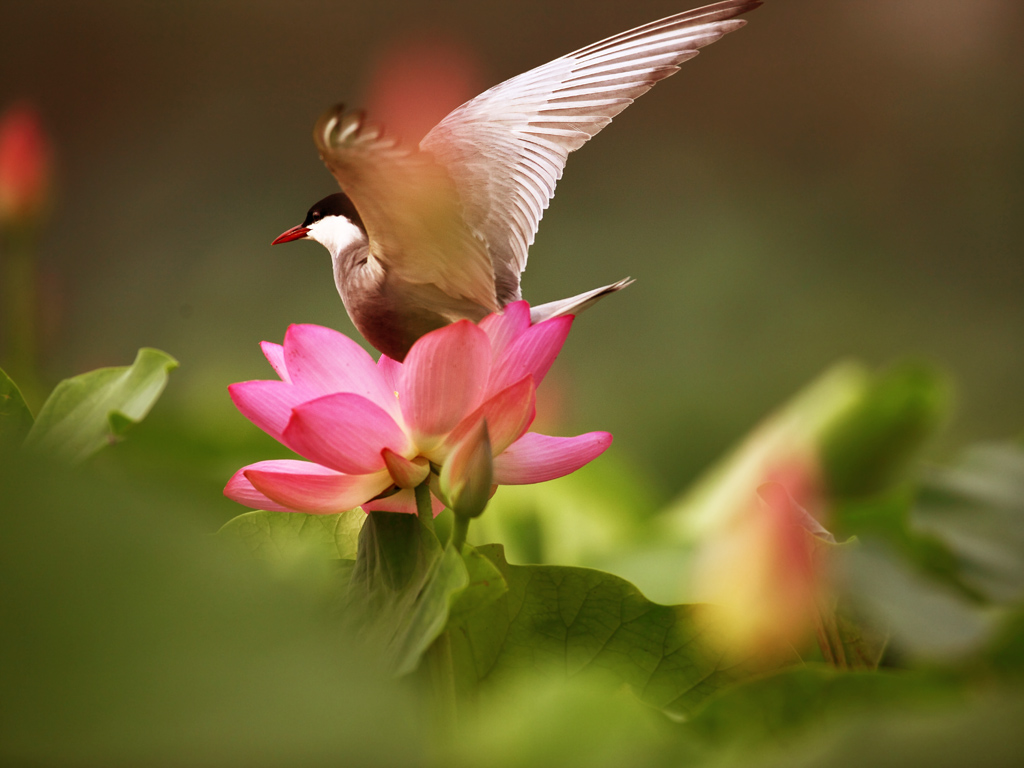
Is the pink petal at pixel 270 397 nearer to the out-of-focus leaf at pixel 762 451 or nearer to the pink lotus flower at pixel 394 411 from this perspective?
the pink lotus flower at pixel 394 411

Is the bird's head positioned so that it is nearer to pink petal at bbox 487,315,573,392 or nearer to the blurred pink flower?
pink petal at bbox 487,315,573,392

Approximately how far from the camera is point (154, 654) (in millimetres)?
116

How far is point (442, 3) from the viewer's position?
191cm

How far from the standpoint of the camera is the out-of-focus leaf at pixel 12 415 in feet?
0.67

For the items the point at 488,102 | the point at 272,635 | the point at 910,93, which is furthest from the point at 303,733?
the point at 910,93

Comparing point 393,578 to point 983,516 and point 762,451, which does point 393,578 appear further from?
point 762,451

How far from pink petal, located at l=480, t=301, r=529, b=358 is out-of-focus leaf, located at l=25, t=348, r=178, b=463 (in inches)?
3.5

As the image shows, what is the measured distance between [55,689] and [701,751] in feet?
0.30

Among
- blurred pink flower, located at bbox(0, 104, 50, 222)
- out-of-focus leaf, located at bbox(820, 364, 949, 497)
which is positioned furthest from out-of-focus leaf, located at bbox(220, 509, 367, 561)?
blurred pink flower, located at bbox(0, 104, 50, 222)

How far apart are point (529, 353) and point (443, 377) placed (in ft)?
0.07

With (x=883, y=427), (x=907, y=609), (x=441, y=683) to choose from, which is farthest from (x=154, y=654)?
(x=883, y=427)

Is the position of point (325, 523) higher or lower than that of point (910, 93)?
higher

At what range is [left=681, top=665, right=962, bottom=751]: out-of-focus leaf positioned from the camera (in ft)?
0.45

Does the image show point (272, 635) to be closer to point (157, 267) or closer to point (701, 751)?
point (701, 751)
